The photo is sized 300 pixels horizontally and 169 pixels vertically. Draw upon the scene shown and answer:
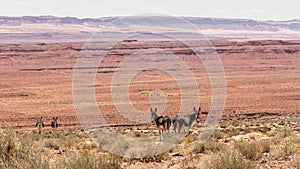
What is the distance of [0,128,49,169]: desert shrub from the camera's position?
8.68 m

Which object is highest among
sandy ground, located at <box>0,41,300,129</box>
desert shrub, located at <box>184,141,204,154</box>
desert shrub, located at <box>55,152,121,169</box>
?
desert shrub, located at <box>55,152,121,169</box>

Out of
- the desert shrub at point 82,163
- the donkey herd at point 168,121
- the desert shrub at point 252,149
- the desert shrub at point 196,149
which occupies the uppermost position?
the desert shrub at point 82,163

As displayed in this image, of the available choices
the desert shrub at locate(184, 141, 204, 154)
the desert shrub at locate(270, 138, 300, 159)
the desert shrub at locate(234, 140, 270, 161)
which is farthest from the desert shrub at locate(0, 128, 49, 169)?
the desert shrub at locate(270, 138, 300, 159)

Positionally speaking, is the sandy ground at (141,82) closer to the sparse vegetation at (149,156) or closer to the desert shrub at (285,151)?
the sparse vegetation at (149,156)

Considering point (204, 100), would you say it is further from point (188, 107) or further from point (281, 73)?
point (281, 73)

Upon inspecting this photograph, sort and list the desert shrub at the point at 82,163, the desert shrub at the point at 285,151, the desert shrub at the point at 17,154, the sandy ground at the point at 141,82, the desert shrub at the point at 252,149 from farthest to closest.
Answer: the sandy ground at the point at 141,82
the desert shrub at the point at 252,149
the desert shrub at the point at 285,151
the desert shrub at the point at 82,163
the desert shrub at the point at 17,154

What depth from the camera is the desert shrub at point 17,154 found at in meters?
8.68

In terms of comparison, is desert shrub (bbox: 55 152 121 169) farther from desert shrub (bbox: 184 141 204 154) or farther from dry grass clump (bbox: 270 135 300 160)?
desert shrub (bbox: 184 141 204 154)

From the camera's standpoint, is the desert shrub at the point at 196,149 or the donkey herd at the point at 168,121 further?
the donkey herd at the point at 168,121

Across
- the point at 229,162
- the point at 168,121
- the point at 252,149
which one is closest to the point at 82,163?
the point at 229,162

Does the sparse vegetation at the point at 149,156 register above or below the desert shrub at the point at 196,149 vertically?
above

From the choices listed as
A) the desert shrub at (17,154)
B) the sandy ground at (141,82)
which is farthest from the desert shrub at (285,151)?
the sandy ground at (141,82)

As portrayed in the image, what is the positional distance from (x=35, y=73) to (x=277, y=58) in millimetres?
48790

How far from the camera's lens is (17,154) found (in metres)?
9.85
